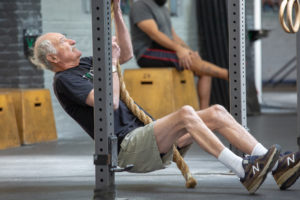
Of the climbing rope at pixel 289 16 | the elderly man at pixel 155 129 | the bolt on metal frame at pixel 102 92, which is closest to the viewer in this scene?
the bolt on metal frame at pixel 102 92

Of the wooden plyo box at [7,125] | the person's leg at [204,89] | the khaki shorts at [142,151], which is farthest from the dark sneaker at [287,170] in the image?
the person's leg at [204,89]

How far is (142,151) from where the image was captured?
9.14ft

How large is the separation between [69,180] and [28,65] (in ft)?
7.41

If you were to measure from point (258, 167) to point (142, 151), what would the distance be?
0.54 meters

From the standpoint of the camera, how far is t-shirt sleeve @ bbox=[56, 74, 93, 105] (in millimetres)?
2785

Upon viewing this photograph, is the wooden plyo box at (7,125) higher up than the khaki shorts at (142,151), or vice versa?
the khaki shorts at (142,151)

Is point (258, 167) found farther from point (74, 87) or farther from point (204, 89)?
point (204, 89)

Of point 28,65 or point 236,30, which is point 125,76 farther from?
point 236,30

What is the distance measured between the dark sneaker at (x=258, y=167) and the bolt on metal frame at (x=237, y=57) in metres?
0.46

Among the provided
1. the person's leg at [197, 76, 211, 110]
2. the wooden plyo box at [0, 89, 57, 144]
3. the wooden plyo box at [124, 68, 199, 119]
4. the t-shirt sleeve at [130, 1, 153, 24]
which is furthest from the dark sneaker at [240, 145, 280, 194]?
the person's leg at [197, 76, 211, 110]

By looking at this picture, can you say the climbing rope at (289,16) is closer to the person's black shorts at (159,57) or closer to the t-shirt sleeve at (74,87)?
the t-shirt sleeve at (74,87)

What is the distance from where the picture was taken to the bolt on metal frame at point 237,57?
2.97m

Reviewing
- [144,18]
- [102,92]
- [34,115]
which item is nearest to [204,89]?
[144,18]

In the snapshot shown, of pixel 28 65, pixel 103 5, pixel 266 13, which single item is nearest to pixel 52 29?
pixel 28 65
